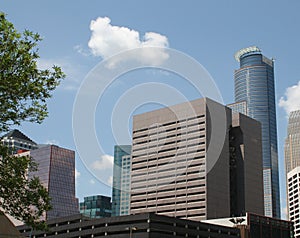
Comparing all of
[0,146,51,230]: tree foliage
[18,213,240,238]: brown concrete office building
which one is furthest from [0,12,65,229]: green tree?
[18,213,240,238]: brown concrete office building

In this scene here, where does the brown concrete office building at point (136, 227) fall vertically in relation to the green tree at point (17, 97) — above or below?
above

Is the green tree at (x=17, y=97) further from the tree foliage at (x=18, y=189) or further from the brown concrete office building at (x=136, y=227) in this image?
the brown concrete office building at (x=136, y=227)

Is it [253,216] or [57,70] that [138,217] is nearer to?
[253,216]

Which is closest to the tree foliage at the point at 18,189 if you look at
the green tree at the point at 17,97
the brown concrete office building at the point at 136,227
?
the green tree at the point at 17,97

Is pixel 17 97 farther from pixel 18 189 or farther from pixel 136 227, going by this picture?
pixel 136 227

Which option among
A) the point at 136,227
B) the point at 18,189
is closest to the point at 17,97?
the point at 18,189

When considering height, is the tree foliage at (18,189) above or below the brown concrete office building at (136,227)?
below

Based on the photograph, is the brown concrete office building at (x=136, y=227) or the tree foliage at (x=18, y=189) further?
the brown concrete office building at (x=136, y=227)

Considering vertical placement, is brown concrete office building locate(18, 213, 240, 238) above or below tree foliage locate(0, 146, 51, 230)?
above

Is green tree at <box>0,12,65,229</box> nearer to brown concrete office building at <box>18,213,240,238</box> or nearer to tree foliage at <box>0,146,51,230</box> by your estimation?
tree foliage at <box>0,146,51,230</box>

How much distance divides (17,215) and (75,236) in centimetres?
13090

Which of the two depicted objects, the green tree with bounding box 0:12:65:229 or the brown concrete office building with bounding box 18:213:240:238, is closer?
the green tree with bounding box 0:12:65:229

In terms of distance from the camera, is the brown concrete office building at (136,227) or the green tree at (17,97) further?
the brown concrete office building at (136,227)

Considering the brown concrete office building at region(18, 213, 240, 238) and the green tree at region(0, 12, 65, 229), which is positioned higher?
the brown concrete office building at region(18, 213, 240, 238)
